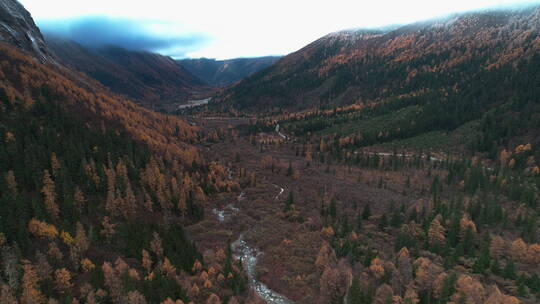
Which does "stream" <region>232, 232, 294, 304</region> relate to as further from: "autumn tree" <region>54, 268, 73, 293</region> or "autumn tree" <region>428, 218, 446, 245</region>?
"autumn tree" <region>428, 218, 446, 245</region>

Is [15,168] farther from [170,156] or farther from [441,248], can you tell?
[441,248]

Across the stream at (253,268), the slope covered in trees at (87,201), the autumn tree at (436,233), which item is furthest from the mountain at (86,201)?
the autumn tree at (436,233)

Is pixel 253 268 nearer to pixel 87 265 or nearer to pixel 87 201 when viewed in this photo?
pixel 87 265

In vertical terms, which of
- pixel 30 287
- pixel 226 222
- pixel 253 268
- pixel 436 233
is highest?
pixel 30 287

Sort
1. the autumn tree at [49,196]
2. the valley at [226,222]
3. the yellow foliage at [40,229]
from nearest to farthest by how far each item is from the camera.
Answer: the valley at [226,222] < the yellow foliage at [40,229] < the autumn tree at [49,196]

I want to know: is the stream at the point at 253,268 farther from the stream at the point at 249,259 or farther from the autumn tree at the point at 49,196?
the autumn tree at the point at 49,196

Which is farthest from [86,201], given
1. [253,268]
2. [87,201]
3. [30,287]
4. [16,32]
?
[16,32]

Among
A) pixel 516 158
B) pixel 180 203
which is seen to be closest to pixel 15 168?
pixel 180 203

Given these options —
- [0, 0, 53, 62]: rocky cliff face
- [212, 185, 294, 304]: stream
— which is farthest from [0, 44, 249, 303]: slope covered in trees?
[0, 0, 53, 62]: rocky cliff face

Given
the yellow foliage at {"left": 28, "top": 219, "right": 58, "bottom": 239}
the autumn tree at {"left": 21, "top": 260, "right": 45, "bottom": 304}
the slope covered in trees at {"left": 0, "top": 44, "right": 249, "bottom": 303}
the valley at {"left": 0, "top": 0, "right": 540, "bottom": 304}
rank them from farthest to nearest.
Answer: the yellow foliage at {"left": 28, "top": 219, "right": 58, "bottom": 239} → the valley at {"left": 0, "top": 0, "right": 540, "bottom": 304} → the slope covered in trees at {"left": 0, "top": 44, "right": 249, "bottom": 303} → the autumn tree at {"left": 21, "top": 260, "right": 45, "bottom": 304}

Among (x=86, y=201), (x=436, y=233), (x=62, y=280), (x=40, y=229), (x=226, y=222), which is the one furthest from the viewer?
(x=226, y=222)

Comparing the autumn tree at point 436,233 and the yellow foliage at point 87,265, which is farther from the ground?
the yellow foliage at point 87,265
